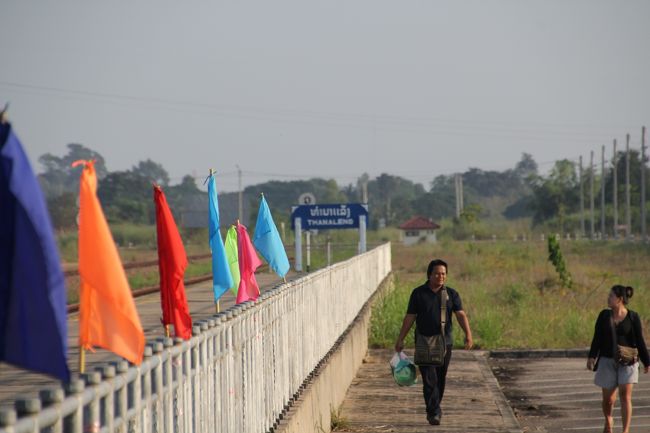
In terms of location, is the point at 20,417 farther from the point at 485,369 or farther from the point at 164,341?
the point at 485,369

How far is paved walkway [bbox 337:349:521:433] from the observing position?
40.3 ft

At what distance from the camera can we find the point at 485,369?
17500 millimetres

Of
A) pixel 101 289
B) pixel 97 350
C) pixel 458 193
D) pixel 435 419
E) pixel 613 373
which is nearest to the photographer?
pixel 101 289

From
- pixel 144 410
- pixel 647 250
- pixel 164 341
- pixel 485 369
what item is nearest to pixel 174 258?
pixel 164 341

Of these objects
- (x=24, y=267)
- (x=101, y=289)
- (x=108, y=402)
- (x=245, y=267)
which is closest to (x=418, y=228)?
(x=245, y=267)

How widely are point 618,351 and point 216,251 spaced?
3.80m

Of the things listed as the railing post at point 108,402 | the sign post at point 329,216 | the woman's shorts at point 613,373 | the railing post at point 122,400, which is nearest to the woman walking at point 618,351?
the woman's shorts at point 613,373

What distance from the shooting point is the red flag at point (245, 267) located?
38.4 feet

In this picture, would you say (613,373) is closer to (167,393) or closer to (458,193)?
(167,393)

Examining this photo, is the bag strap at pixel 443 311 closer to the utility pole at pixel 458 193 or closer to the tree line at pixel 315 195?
the tree line at pixel 315 195

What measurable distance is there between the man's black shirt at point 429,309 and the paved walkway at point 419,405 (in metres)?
0.90

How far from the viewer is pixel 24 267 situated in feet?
12.9

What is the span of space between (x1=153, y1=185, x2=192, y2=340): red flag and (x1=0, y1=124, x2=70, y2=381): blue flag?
10.0 ft

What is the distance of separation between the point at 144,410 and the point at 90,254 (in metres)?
0.70
